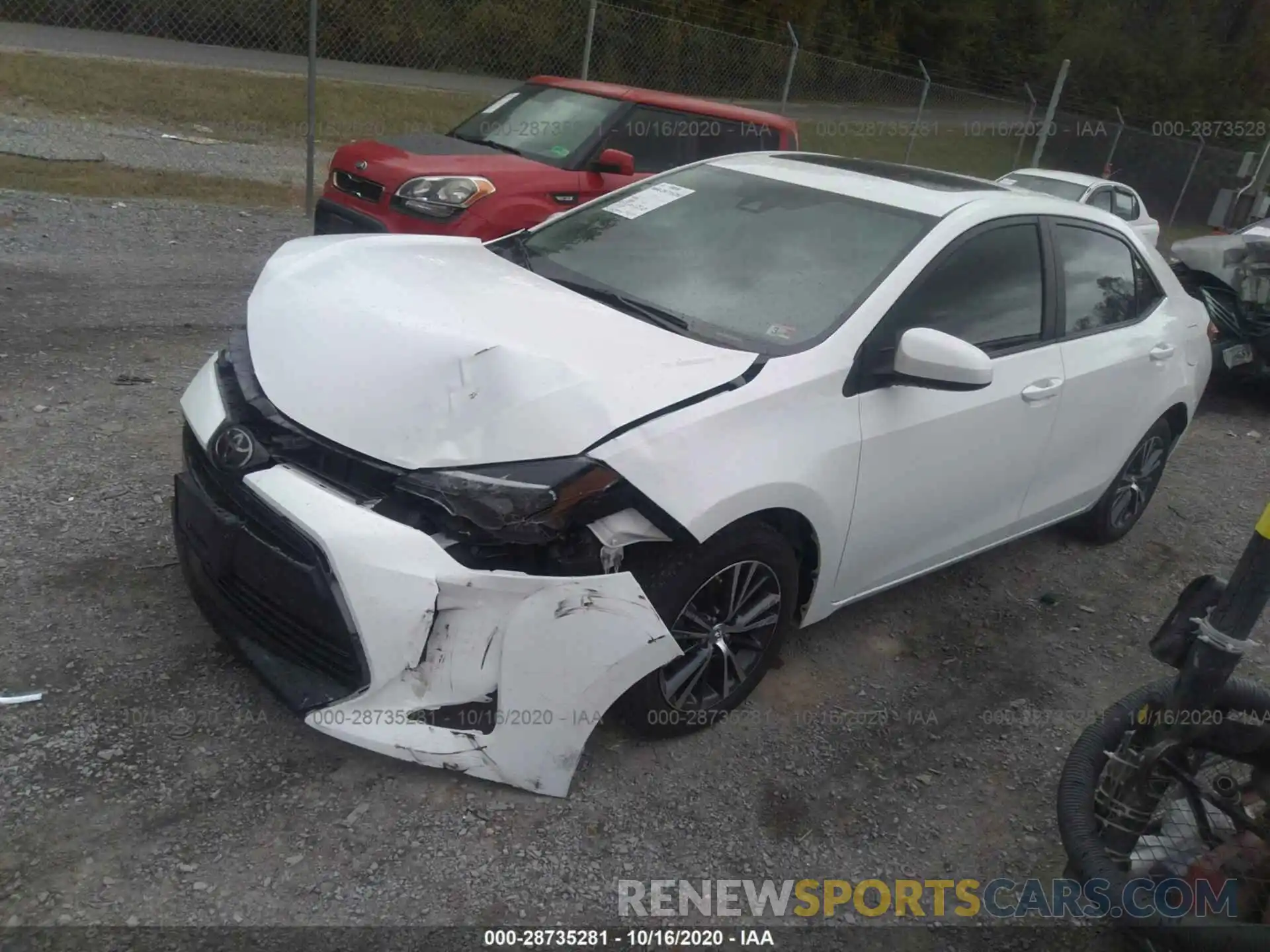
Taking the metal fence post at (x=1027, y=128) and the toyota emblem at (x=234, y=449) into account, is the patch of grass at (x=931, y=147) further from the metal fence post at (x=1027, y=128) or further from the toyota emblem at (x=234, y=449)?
the toyota emblem at (x=234, y=449)

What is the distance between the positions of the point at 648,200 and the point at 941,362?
1.56 metres

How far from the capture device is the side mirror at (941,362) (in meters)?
3.10

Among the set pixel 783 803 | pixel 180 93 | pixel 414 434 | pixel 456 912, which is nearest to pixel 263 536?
pixel 414 434

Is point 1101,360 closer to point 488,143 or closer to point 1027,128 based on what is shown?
point 488,143

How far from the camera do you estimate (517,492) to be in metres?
2.60

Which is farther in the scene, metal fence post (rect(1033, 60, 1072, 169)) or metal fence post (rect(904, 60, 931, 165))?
metal fence post (rect(1033, 60, 1072, 169))

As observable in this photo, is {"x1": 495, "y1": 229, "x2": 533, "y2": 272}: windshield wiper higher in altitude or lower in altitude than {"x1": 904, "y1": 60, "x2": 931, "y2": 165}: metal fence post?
higher

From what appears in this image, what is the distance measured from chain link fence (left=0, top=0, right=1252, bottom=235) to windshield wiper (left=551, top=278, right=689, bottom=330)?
36.1ft

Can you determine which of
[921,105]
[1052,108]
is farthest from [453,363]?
[1052,108]

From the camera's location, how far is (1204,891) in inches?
94.0

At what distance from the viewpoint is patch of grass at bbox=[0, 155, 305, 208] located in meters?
9.18

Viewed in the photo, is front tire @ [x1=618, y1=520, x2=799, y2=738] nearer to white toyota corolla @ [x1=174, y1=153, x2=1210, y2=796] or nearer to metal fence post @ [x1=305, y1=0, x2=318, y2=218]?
white toyota corolla @ [x1=174, y1=153, x2=1210, y2=796]

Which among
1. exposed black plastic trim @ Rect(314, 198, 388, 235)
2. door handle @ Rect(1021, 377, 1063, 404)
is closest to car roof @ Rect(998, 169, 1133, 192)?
exposed black plastic trim @ Rect(314, 198, 388, 235)

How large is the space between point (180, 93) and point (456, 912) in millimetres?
14621
